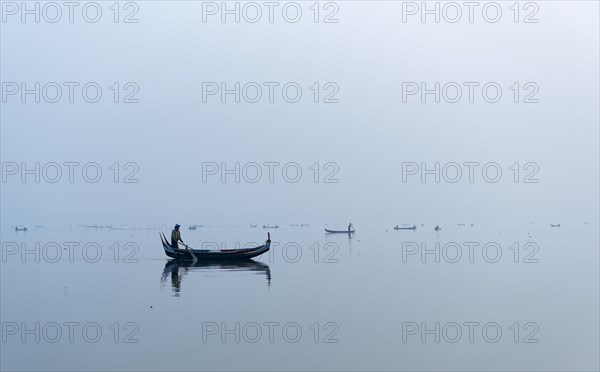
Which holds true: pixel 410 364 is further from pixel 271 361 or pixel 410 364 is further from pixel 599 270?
pixel 599 270

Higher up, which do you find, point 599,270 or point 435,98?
point 435,98

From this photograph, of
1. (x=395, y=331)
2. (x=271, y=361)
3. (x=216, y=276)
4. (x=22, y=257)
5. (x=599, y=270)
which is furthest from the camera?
(x=22, y=257)

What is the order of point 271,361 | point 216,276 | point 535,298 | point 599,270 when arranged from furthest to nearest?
point 599,270 < point 216,276 < point 535,298 < point 271,361

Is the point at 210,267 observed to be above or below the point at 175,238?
below

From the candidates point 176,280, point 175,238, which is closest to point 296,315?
point 176,280

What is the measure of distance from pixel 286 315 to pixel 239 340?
1.08 m

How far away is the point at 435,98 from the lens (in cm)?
550

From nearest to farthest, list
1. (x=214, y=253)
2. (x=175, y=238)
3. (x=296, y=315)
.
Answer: (x=296, y=315)
(x=214, y=253)
(x=175, y=238)

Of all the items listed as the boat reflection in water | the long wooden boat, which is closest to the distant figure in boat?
the long wooden boat

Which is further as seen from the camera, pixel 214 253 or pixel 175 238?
pixel 175 238

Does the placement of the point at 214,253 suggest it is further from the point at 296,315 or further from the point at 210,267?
the point at 296,315

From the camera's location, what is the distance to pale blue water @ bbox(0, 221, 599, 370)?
4.83 metres

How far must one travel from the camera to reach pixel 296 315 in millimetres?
6129

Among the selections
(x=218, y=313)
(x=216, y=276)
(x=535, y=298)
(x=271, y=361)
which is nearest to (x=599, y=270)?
(x=535, y=298)
